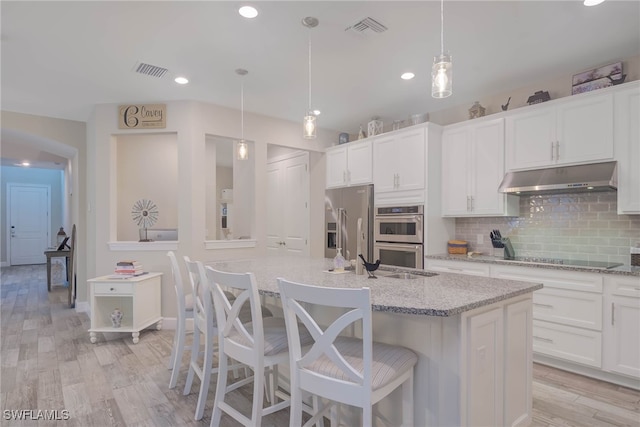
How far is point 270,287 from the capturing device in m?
1.93

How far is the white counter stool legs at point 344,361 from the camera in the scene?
1322 mm

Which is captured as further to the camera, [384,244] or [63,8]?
[384,244]

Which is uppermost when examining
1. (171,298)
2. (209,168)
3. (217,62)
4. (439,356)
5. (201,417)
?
(217,62)

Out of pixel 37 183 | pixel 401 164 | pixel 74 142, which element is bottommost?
pixel 401 164

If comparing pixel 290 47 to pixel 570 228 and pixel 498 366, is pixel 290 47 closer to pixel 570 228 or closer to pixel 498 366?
pixel 498 366

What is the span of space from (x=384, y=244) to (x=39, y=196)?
10389 mm

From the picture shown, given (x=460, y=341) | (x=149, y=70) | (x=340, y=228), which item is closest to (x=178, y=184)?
(x=149, y=70)

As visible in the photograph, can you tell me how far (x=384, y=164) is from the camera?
14.5 ft

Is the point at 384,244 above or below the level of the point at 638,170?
below

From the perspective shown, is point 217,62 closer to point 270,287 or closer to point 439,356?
point 270,287

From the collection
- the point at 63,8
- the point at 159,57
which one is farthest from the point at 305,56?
the point at 63,8

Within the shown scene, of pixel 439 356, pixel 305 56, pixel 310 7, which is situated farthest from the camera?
pixel 305 56

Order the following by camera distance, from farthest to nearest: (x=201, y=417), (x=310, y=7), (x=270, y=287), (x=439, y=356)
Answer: (x=310, y=7) < (x=201, y=417) < (x=270, y=287) < (x=439, y=356)

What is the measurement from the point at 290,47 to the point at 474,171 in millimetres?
2319
